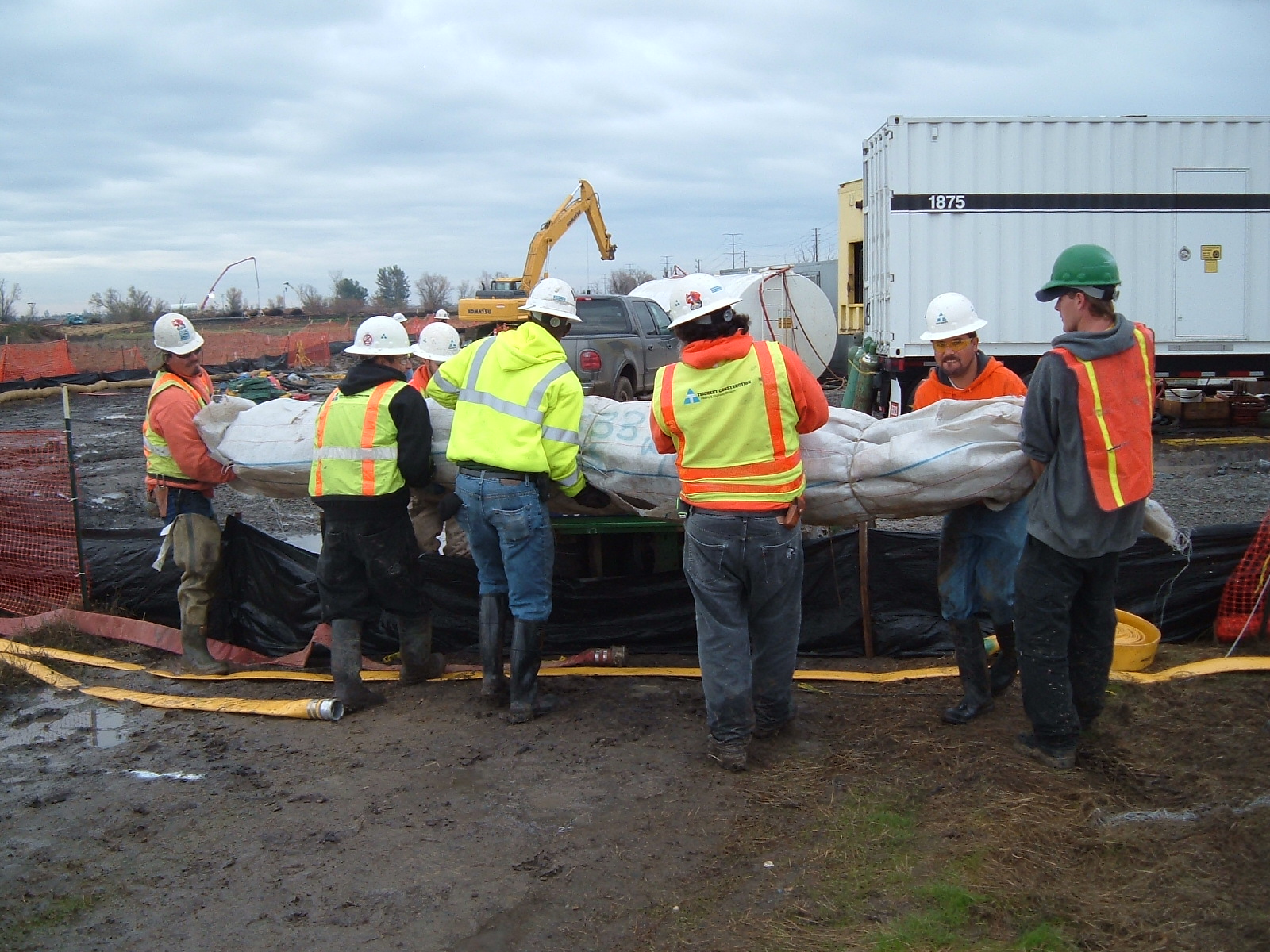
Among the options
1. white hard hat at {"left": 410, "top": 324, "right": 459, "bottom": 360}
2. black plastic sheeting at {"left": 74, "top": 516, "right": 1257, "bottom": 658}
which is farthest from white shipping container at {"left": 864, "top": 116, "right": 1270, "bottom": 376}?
white hard hat at {"left": 410, "top": 324, "right": 459, "bottom": 360}

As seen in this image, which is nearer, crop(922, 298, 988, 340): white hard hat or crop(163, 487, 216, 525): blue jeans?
crop(922, 298, 988, 340): white hard hat

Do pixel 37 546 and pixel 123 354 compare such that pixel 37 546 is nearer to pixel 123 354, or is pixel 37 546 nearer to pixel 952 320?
pixel 952 320

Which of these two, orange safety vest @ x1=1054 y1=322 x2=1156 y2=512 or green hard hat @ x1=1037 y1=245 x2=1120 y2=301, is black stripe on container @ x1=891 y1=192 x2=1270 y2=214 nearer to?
green hard hat @ x1=1037 y1=245 x2=1120 y2=301

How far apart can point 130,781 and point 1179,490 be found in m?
8.96

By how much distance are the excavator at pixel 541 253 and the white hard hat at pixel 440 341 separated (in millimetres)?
12431

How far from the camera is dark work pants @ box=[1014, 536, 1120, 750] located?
3.75m

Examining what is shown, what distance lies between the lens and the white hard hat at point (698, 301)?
396 centimetres

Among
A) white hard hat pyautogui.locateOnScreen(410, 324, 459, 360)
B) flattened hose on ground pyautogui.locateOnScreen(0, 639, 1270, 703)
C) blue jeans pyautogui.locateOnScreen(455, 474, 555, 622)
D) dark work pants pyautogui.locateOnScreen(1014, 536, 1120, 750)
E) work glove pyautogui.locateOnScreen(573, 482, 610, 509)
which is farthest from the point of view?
white hard hat pyautogui.locateOnScreen(410, 324, 459, 360)

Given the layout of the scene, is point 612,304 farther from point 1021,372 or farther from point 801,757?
point 801,757

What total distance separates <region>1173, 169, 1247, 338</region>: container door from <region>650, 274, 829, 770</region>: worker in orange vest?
10737 millimetres

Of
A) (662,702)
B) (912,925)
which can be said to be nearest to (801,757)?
→ (662,702)

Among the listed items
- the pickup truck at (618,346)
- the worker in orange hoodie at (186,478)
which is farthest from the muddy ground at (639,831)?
the pickup truck at (618,346)

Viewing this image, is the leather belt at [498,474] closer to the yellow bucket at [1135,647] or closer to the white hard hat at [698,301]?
the white hard hat at [698,301]

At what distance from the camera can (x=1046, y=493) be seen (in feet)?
12.2
